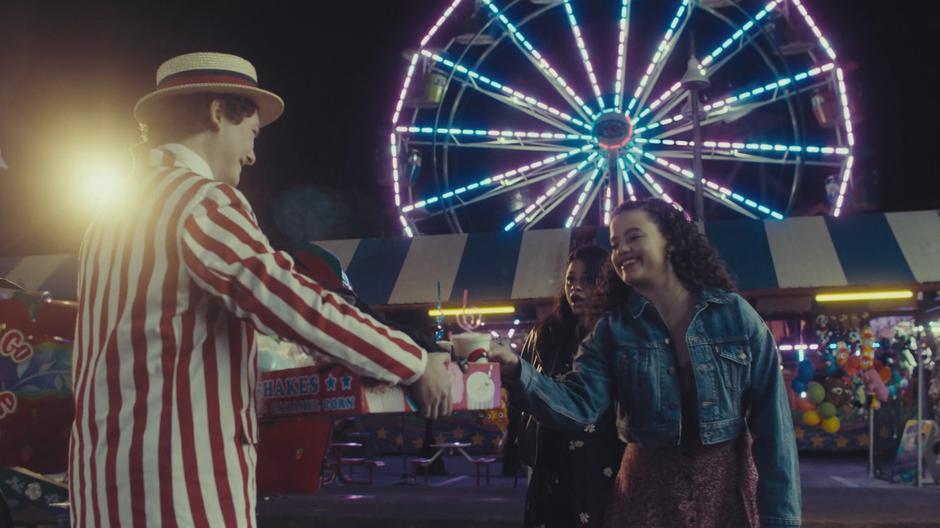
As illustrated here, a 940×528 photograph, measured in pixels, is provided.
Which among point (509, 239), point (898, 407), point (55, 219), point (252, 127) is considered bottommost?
point (898, 407)

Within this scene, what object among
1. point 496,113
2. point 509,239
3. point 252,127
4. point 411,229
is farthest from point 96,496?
point 496,113

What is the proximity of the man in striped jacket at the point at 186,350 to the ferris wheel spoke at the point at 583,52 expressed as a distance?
51.1 ft

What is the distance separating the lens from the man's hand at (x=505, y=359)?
2.68 metres

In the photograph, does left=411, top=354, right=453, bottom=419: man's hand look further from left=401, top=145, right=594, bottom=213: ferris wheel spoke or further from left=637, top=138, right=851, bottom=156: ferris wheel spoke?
left=401, top=145, right=594, bottom=213: ferris wheel spoke

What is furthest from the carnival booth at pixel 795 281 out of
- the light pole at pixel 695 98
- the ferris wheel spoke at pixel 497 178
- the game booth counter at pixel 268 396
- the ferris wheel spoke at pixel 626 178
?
the game booth counter at pixel 268 396

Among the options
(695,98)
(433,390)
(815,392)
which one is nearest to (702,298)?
(433,390)

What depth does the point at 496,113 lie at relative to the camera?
1820cm

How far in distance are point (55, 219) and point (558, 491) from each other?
68.6ft

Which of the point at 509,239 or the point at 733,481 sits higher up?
the point at 509,239

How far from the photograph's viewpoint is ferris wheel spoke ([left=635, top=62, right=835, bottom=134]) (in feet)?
51.6

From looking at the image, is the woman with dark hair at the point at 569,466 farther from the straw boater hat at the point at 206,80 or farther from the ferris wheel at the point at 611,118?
the ferris wheel at the point at 611,118

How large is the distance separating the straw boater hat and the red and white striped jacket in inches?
10.4

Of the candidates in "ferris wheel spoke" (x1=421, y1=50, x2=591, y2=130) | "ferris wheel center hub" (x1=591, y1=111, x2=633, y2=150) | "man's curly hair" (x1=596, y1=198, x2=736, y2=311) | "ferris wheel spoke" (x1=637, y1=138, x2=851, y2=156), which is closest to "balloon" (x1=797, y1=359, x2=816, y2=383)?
"ferris wheel spoke" (x1=637, y1=138, x2=851, y2=156)

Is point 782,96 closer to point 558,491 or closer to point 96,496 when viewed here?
point 558,491
